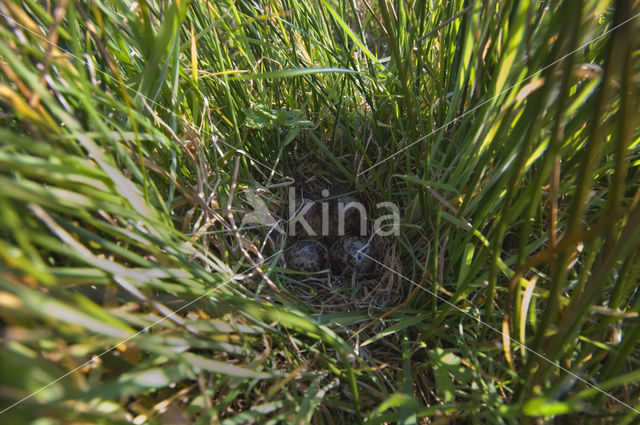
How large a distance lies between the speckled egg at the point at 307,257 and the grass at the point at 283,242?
0.17ft

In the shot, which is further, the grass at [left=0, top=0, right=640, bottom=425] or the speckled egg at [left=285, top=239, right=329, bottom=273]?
the speckled egg at [left=285, top=239, right=329, bottom=273]

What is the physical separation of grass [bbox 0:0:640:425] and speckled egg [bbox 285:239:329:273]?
0.05 meters

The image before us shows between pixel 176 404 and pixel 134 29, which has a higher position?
pixel 134 29

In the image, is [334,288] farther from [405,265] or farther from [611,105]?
[611,105]

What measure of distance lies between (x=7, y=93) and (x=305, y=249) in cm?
86

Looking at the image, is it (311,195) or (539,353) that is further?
(311,195)

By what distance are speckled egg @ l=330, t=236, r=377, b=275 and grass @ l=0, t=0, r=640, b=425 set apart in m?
0.07

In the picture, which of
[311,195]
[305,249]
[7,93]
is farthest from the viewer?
[311,195]

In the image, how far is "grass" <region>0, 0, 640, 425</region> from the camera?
45cm

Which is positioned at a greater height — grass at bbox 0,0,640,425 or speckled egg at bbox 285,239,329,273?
grass at bbox 0,0,640,425

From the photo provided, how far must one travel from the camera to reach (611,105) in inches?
27.5

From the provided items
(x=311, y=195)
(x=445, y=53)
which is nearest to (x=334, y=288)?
(x=311, y=195)

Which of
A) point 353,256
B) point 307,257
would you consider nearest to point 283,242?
point 307,257

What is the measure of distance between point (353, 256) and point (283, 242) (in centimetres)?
23
